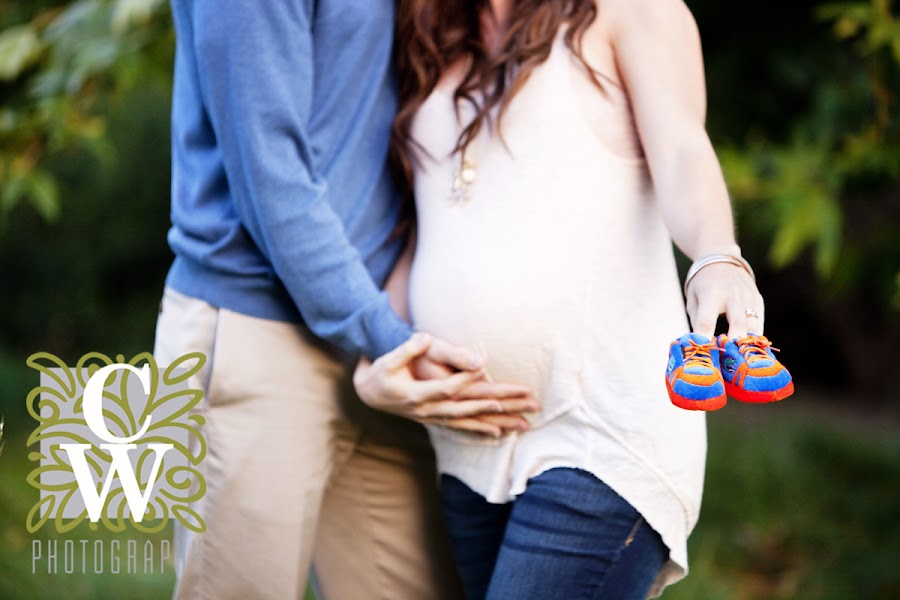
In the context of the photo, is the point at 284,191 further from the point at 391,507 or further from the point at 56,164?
the point at 56,164

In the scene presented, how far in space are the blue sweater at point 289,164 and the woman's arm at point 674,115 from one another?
0.38 metres

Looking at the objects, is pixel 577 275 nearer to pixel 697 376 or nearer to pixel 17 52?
pixel 697 376

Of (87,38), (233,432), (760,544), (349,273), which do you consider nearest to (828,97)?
(349,273)

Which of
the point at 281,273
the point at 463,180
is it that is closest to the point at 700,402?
the point at 463,180

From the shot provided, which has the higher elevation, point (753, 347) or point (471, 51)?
point (471, 51)

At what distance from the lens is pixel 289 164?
145cm

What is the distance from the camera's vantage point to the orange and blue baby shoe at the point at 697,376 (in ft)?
3.25

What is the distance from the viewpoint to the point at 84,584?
116 inches

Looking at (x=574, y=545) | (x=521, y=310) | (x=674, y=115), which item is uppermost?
(x=674, y=115)

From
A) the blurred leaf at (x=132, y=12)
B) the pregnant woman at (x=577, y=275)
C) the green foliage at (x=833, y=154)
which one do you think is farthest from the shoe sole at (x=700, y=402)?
the blurred leaf at (x=132, y=12)

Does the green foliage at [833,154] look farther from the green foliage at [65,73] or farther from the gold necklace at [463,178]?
the green foliage at [65,73]

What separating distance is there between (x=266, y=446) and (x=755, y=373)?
2.64 ft

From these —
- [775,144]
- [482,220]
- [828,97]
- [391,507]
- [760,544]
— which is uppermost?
[482,220]

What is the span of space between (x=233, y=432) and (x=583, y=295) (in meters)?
0.56
